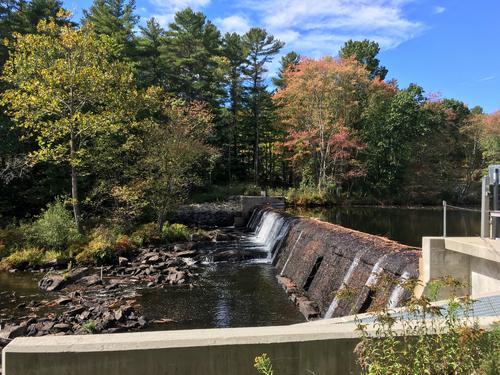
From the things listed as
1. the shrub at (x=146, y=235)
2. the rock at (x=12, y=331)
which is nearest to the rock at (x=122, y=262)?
the shrub at (x=146, y=235)

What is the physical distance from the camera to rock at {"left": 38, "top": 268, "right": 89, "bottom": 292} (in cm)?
1241

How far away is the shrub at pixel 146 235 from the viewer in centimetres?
1800

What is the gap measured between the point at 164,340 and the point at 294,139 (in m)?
34.6

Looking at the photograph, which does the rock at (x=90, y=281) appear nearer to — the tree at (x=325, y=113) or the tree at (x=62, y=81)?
the tree at (x=62, y=81)

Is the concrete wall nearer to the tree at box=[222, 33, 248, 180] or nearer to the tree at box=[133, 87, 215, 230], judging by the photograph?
the tree at box=[133, 87, 215, 230]

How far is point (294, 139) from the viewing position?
123 feet

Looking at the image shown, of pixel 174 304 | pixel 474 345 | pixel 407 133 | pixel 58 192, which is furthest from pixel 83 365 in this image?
pixel 407 133

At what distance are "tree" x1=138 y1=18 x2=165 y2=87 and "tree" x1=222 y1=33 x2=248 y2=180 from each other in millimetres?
6018

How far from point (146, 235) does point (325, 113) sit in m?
21.8

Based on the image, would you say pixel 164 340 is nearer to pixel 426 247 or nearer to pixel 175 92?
pixel 426 247

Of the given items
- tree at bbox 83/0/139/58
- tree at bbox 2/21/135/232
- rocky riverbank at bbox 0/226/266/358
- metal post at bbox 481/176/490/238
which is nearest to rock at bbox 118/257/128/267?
rocky riverbank at bbox 0/226/266/358

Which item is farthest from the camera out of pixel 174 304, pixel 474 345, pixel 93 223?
pixel 93 223

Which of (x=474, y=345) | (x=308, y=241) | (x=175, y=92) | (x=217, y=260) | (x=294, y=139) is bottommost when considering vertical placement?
(x=217, y=260)

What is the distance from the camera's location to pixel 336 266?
1088 cm
